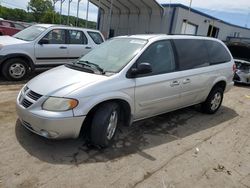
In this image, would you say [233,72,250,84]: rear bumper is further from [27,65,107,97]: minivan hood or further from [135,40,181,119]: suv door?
[27,65,107,97]: minivan hood

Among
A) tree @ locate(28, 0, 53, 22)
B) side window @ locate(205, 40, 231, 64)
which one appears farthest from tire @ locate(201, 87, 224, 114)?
tree @ locate(28, 0, 53, 22)

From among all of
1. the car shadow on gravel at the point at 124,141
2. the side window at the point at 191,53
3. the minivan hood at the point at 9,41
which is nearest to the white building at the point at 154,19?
the minivan hood at the point at 9,41

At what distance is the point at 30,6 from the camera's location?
56.7 meters

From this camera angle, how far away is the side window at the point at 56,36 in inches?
327

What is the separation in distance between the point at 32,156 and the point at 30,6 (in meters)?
59.5

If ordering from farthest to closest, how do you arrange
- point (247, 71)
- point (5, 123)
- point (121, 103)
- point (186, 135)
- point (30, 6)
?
point (30, 6) → point (247, 71) → point (186, 135) → point (5, 123) → point (121, 103)

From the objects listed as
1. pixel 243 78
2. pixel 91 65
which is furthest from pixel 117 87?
pixel 243 78

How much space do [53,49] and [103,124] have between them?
17.2ft

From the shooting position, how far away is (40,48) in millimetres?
8062

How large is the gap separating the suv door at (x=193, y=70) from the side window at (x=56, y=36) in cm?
463

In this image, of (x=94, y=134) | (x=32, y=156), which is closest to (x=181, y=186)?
(x=94, y=134)

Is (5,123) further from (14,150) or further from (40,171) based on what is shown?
(40,171)

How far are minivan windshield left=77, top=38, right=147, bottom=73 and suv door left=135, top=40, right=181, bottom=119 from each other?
22 cm

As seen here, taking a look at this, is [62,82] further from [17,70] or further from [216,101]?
[17,70]
